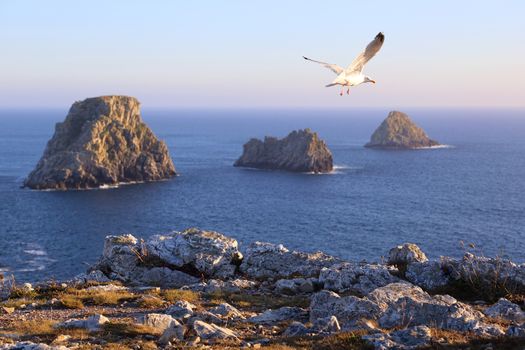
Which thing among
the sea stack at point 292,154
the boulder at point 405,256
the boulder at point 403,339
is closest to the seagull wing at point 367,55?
the boulder at point 403,339

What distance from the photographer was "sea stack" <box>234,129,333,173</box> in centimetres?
17638

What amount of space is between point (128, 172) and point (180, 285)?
13707 cm

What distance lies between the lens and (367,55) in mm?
14422

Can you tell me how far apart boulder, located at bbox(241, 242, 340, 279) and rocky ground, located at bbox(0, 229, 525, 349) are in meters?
0.06

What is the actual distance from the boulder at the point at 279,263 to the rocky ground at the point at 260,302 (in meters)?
0.06

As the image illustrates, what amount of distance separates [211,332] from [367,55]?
28.6ft

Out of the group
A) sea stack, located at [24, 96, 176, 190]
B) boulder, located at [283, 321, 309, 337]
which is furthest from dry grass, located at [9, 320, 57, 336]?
sea stack, located at [24, 96, 176, 190]

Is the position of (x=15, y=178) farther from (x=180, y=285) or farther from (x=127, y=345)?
(x=127, y=345)

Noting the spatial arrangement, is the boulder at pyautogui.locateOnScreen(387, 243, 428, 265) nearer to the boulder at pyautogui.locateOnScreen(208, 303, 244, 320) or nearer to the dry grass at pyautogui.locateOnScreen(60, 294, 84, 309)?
the boulder at pyautogui.locateOnScreen(208, 303, 244, 320)

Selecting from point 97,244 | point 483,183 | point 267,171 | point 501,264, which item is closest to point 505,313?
→ point 501,264

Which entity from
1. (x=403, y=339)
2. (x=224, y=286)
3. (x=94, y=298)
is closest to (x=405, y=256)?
(x=224, y=286)

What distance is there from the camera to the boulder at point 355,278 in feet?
78.9

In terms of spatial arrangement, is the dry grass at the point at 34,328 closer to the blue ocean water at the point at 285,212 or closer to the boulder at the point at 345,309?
the boulder at the point at 345,309

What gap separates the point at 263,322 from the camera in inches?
717
